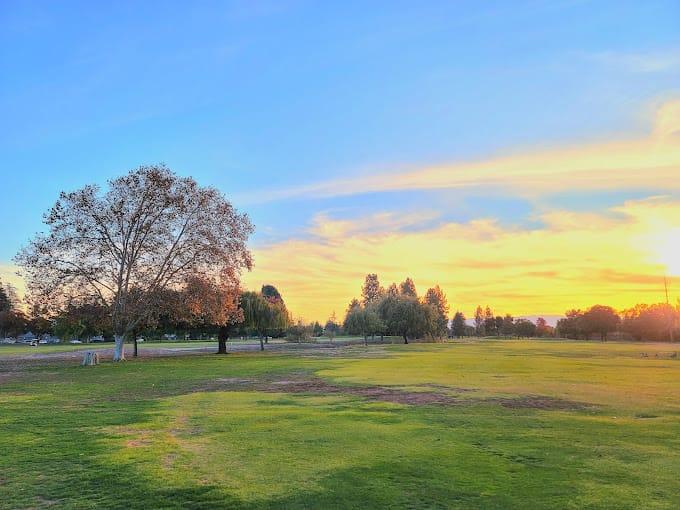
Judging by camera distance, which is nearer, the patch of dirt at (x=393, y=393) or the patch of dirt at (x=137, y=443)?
the patch of dirt at (x=137, y=443)

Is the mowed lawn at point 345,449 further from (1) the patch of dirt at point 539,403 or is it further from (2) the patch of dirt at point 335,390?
(2) the patch of dirt at point 335,390

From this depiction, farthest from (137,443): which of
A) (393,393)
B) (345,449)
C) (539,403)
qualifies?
(539,403)

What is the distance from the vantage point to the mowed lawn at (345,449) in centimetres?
652

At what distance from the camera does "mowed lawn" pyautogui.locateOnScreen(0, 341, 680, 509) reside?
652 cm

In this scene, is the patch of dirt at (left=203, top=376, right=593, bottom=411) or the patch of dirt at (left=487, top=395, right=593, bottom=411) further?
the patch of dirt at (left=203, top=376, right=593, bottom=411)

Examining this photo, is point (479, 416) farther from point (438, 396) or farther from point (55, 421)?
point (55, 421)

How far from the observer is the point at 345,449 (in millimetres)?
8922

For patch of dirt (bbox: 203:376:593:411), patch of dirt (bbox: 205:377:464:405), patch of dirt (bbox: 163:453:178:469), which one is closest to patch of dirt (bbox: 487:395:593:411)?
patch of dirt (bbox: 203:376:593:411)

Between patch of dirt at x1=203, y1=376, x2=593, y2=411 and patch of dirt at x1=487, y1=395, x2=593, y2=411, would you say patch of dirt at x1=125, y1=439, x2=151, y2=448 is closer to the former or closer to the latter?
patch of dirt at x1=203, y1=376, x2=593, y2=411

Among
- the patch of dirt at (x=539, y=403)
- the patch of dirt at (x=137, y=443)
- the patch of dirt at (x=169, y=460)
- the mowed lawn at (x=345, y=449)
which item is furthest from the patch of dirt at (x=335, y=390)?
the patch of dirt at (x=169, y=460)

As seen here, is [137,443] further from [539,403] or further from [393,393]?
[539,403]

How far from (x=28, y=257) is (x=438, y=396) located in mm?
30668

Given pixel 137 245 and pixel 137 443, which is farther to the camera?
pixel 137 245

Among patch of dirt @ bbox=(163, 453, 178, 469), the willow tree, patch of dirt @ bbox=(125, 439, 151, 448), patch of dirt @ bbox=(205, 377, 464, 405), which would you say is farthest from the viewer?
the willow tree
